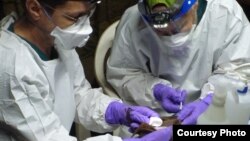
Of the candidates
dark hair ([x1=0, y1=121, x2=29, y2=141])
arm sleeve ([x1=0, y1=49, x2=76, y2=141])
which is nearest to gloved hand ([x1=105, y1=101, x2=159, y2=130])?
arm sleeve ([x1=0, y1=49, x2=76, y2=141])

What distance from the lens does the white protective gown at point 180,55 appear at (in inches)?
64.0

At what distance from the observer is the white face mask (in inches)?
50.6

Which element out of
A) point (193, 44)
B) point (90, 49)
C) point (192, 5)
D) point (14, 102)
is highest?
point (192, 5)

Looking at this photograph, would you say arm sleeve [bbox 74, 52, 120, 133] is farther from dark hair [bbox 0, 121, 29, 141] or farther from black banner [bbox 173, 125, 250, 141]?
black banner [bbox 173, 125, 250, 141]

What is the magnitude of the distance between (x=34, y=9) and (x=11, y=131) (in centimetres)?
42

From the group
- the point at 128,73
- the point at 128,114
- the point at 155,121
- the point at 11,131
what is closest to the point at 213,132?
the point at 155,121

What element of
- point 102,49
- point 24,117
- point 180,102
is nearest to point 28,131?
point 24,117

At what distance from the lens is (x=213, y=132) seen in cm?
96

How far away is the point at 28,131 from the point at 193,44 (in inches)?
33.0

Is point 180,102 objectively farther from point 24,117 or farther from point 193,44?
point 24,117

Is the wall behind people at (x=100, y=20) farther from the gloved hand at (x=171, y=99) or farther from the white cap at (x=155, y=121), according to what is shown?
the white cap at (x=155, y=121)

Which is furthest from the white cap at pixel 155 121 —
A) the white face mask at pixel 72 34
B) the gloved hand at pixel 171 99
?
the white face mask at pixel 72 34

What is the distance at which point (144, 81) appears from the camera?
1693 mm

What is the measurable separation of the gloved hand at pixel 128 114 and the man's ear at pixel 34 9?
49 centimetres
